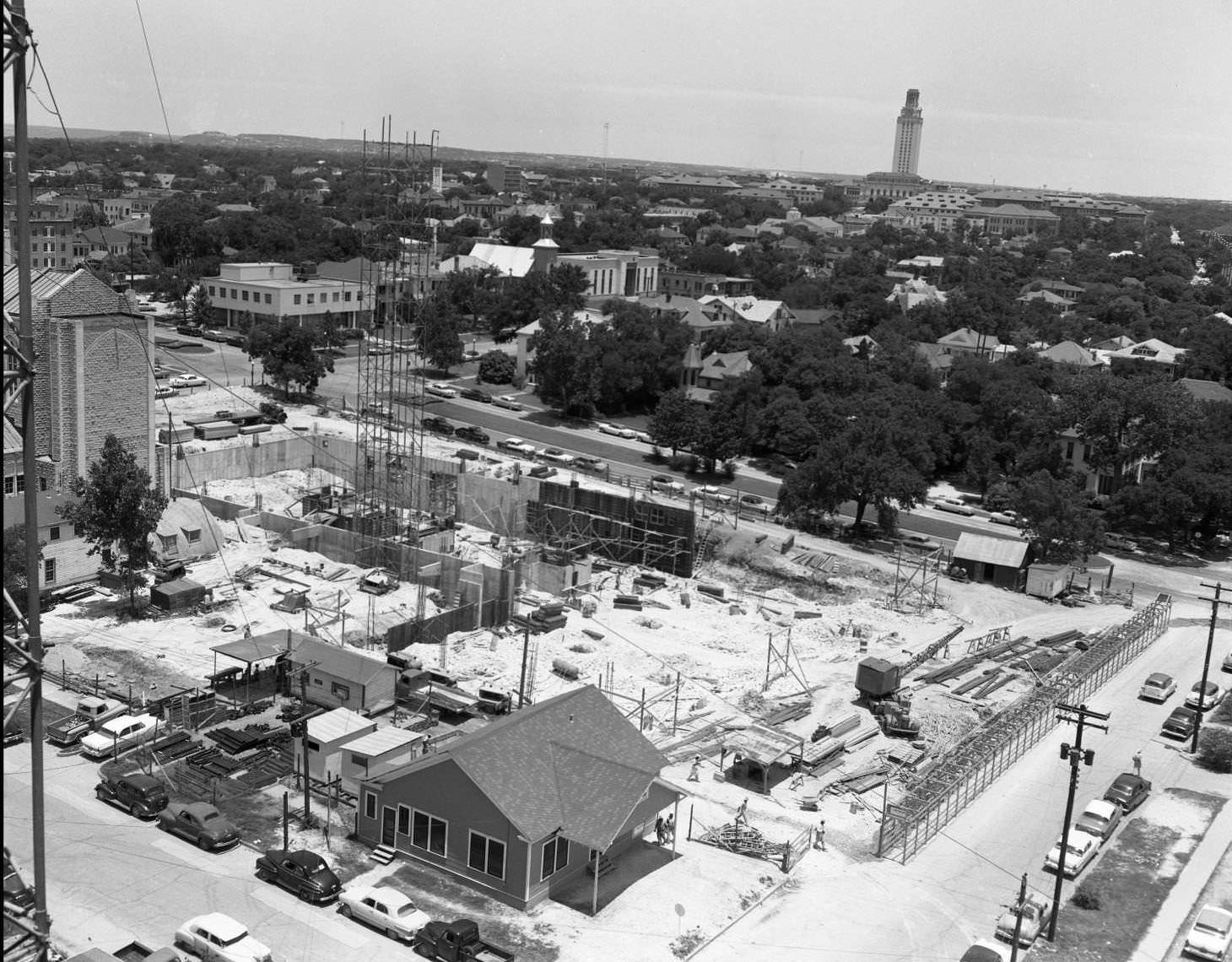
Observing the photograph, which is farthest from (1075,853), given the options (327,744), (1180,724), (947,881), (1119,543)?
(1119,543)

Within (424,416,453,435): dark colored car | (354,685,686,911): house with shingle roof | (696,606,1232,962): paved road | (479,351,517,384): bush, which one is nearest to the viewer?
(696,606,1232,962): paved road

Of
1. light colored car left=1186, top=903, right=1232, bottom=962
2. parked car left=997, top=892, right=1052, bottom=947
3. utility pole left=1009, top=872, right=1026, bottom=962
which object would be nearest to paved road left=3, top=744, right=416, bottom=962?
utility pole left=1009, top=872, right=1026, bottom=962

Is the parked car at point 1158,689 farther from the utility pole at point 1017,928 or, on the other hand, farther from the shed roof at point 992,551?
the utility pole at point 1017,928

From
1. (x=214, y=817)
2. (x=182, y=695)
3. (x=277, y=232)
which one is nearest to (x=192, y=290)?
(x=277, y=232)

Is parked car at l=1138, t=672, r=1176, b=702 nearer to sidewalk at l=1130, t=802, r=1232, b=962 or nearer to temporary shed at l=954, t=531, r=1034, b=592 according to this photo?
sidewalk at l=1130, t=802, r=1232, b=962

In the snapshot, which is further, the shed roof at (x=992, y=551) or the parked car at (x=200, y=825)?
the shed roof at (x=992, y=551)

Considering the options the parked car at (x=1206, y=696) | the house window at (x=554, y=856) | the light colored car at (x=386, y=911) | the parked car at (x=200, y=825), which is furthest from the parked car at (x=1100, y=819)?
the parked car at (x=200, y=825)
